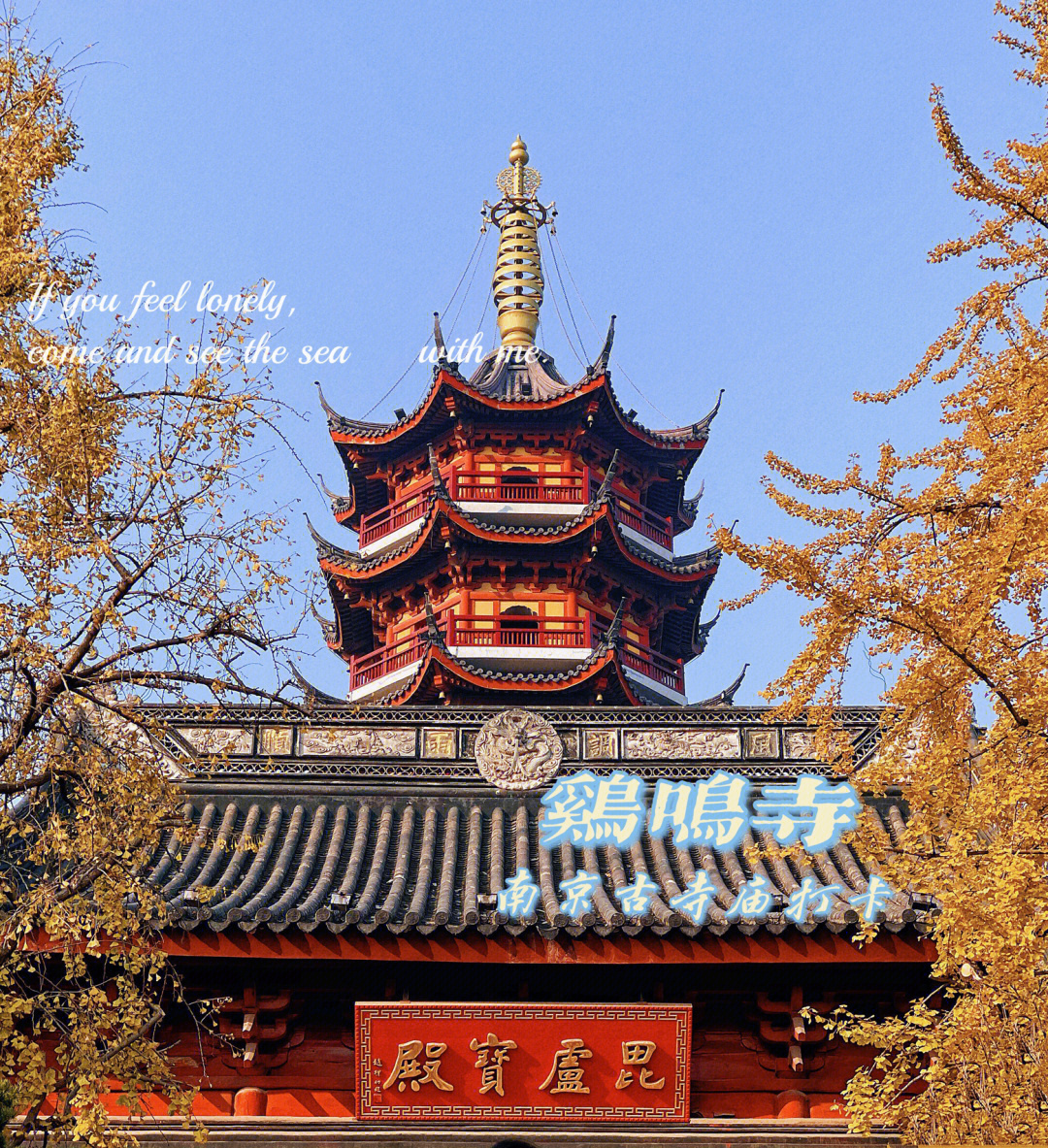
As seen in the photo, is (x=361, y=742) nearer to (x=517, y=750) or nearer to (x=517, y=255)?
(x=517, y=750)

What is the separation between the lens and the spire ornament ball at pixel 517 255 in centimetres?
2189

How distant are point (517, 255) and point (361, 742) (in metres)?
11.6

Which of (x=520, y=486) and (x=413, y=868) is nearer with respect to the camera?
(x=413, y=868)

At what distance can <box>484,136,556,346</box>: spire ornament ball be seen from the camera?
862 inches

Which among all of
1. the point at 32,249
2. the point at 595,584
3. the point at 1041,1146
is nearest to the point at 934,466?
the point at 1041,1146

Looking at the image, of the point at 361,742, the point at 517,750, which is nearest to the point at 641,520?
the point at 517,750

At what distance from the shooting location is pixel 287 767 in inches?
483

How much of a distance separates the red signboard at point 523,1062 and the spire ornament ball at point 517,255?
13493 millimetres

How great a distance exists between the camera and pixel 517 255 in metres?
22.1

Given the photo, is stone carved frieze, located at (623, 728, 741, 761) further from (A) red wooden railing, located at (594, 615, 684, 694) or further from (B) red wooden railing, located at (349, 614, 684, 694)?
(A) red wooden railing, located at (594, 615, 684, 694)

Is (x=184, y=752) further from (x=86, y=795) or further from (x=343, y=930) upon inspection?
(x=86, y=795)

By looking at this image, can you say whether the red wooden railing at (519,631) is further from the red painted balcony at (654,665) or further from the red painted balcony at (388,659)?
the red painted balcony at (654,665)

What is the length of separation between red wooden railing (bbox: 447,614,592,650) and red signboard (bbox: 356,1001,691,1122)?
8422 mm

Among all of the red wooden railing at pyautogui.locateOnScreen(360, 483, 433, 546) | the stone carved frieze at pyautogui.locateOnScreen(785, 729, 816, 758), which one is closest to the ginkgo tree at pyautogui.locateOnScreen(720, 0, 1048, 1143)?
the stone carved frieze at pyautogui.locateOnScreen(785, 729, 816, 758)
